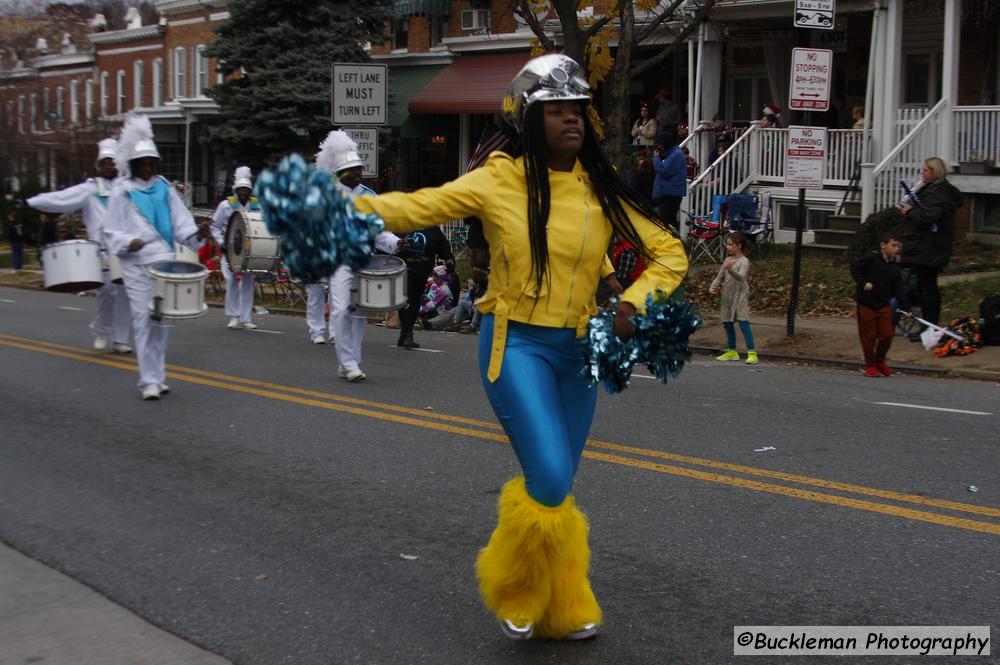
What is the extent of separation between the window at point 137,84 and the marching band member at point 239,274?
34126 mm

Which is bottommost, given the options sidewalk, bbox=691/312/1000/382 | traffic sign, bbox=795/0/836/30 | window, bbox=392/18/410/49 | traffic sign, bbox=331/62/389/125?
sidewalk, bbox=691/312/1000/382

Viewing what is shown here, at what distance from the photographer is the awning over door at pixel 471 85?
1169 inches

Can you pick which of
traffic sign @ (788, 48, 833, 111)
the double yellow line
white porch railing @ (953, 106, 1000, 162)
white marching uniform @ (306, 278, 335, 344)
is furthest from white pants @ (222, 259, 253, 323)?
white porch railing @ (953, 106, 1000, 162)

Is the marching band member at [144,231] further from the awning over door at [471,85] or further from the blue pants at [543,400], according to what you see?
the awning over door at [471,85]

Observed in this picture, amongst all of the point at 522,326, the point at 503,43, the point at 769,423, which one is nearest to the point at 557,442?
the point at 522,326

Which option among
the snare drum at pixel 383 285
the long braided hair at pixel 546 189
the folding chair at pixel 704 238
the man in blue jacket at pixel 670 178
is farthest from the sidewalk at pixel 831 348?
the long braided hair at pixel 546 189

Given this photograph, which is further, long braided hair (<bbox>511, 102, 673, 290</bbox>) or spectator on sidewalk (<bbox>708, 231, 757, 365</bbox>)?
spectator on sidewalk (<bbox>708, 231, 757, 365</bbox>)

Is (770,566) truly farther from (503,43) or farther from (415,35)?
(415,35)

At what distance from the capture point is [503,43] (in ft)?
100

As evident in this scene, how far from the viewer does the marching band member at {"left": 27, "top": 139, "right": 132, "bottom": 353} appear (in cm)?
1228

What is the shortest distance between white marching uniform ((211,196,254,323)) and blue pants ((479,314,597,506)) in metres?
12.0

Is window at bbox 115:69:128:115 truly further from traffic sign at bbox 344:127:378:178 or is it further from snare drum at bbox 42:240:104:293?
snare drum at bbox 42:240:104:293

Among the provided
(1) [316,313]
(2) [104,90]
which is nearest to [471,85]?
(1) [316,313]
